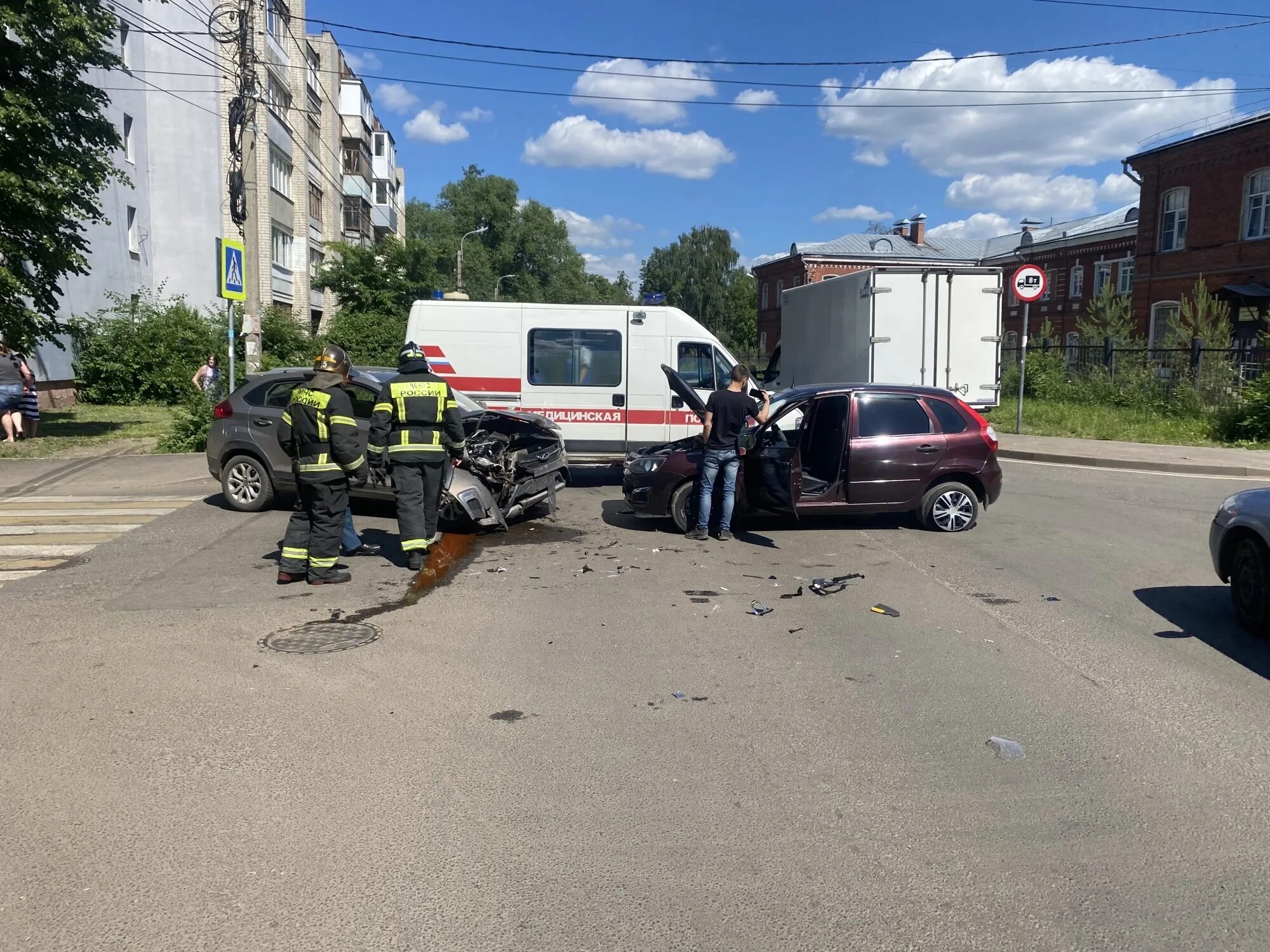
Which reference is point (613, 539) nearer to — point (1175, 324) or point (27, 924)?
point (27, 924)

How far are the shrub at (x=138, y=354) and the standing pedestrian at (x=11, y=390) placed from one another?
9.99 m

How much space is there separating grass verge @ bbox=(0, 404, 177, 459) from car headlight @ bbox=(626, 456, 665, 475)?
422 inches

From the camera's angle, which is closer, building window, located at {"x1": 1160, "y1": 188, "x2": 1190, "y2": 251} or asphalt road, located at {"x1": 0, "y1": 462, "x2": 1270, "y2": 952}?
asphalt road, located at {"x1": 0, "y1": 462, "x2": 1270, "y2": 952}

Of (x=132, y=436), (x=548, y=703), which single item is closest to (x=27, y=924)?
(x=548, y=703)

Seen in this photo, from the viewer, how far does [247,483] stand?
10.7 metres

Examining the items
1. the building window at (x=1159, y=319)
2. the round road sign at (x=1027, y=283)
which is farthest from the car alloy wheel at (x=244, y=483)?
the building window at (x=1159, y=319)

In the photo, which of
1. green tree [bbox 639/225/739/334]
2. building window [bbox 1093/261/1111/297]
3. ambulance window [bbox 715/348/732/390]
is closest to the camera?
ambulance window [bbox 715/348/732/390]

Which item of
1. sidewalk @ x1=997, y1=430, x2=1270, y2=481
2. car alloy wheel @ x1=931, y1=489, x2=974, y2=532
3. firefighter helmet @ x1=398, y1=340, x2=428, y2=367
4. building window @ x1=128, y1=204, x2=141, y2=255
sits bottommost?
car alloy wheel @ x1=931, y1=489, x2=974, y2=532

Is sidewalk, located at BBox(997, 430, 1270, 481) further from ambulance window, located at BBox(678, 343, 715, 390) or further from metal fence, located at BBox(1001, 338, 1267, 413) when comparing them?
ambulance window, located at BBox(678, 343, 715, 390)

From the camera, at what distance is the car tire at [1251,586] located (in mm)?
6117

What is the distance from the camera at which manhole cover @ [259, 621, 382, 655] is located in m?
5.94

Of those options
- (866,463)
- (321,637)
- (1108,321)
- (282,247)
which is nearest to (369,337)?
(282,247)

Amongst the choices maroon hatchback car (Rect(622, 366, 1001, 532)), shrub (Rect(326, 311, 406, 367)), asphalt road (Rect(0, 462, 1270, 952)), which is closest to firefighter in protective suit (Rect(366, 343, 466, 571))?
asphalt road (Rect(0, 462, 1270, 952))

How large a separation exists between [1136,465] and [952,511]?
7.95 m
